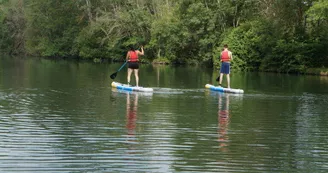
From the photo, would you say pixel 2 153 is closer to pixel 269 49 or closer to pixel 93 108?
pixel 93 108

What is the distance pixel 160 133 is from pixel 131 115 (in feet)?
9.09

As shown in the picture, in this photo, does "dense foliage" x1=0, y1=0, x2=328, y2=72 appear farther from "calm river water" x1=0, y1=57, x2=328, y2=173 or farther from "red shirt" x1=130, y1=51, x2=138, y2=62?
"calm river water" x1=0, y1=57, x2=328, y2=173

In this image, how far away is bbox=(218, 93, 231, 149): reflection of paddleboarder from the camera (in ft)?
36.2

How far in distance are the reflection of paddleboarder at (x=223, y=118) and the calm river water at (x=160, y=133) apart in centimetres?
2

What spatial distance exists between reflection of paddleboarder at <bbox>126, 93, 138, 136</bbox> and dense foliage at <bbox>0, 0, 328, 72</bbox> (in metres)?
22.2

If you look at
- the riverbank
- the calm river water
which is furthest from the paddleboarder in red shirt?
the riverbank

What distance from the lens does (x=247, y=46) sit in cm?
4534

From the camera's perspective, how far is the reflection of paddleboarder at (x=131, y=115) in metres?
11.9

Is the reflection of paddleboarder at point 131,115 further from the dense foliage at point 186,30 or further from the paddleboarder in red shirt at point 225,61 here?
the dense foliage at point 186,30

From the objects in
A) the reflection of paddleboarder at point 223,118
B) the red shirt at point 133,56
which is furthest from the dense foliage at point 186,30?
the reflection of paddleboarder at point 223,118

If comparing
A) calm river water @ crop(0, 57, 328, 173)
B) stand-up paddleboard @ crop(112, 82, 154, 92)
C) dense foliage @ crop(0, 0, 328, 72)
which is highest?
dense foliage @ crop(0, 0, 328, 72)

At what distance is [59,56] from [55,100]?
215 feet

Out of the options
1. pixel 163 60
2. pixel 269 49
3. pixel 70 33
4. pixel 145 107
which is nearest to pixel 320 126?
pixel 145 107

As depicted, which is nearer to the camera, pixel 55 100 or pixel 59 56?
pixel 55 100
